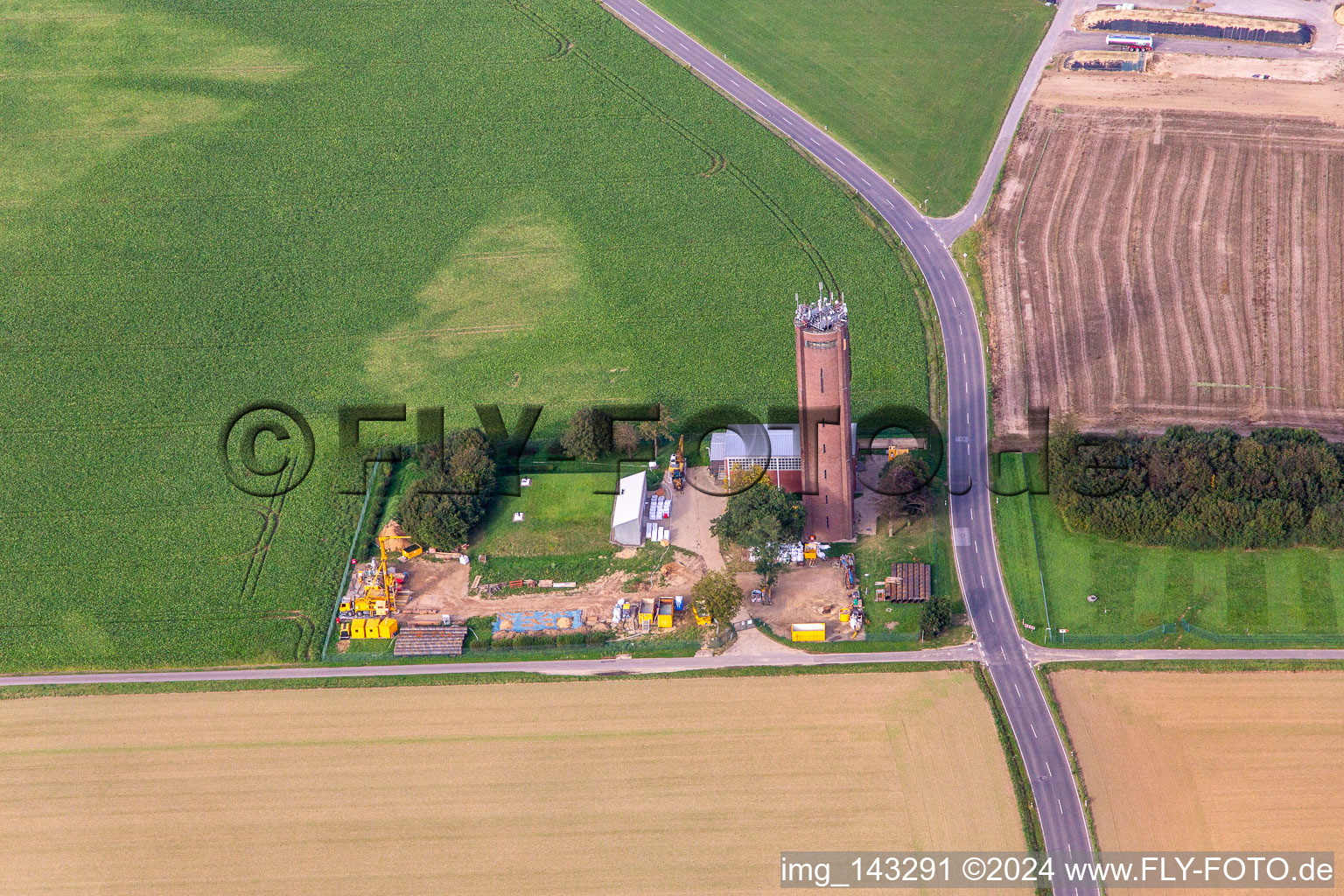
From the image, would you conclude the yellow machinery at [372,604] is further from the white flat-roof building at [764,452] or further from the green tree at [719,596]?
the white flat-roof building at [764,452]

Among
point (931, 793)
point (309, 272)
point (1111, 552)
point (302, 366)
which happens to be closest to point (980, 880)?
point (931, 793)

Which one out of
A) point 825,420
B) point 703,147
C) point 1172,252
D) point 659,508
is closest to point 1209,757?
point 825,420

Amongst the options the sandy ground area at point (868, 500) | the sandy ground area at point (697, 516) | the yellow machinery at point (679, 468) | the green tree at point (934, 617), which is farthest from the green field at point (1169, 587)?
the yellow machinery at point (679, 468)

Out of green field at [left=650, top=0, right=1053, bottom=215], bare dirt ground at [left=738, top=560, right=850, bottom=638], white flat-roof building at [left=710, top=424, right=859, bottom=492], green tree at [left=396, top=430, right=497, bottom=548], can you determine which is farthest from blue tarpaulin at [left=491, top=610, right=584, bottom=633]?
green field at [left=650, top=0, right=1053, bottom=215]

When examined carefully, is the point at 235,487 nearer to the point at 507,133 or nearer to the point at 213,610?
the point at 213,610

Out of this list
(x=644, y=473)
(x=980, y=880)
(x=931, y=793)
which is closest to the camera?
(x=980, y=880)

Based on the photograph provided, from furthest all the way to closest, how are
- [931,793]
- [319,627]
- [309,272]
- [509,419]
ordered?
[309,272] → [509,419] → [319,627] → [931,793]

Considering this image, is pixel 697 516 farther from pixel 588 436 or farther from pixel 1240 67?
pixel 1240 67
